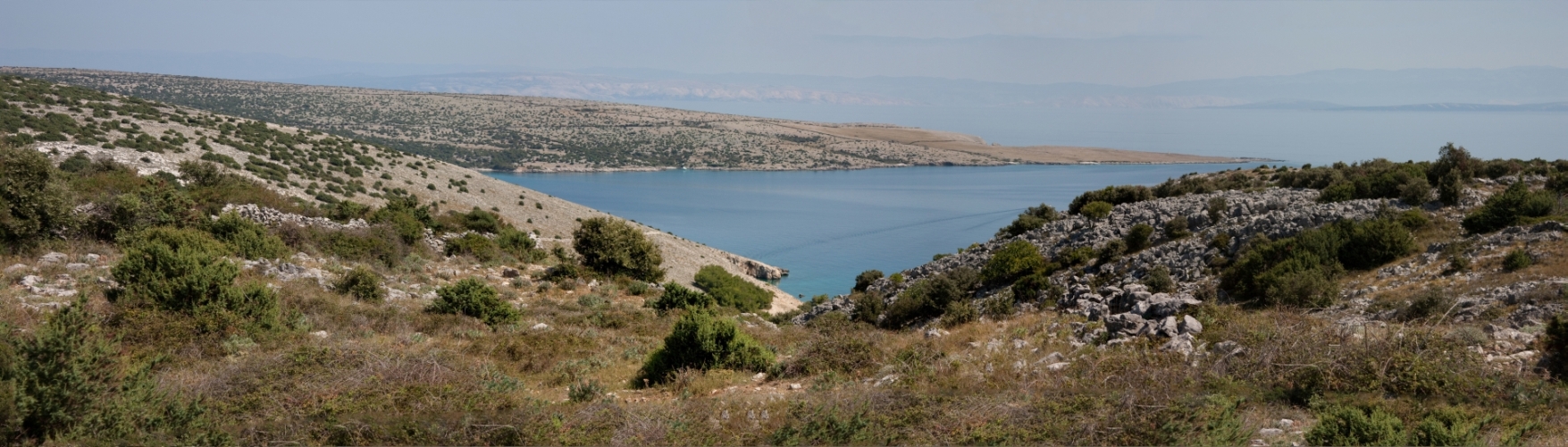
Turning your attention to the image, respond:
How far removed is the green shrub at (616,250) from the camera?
21.1 metres

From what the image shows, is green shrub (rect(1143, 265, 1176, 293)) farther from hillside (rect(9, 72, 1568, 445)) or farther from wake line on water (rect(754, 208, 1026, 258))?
wake line on water (rect(754, 208, 1026, 258))

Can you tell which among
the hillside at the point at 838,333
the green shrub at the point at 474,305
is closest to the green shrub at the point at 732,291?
the hillside at the point at 838,333

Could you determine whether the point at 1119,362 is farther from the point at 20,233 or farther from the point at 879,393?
the point at 20,233

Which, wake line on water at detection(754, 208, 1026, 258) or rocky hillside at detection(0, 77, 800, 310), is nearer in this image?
rocky hillside at detection(0, 77, 800, 310)

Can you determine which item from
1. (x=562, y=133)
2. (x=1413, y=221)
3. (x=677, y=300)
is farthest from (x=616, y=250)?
(x=562, y=133)

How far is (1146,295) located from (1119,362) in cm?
442

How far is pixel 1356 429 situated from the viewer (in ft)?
18.5

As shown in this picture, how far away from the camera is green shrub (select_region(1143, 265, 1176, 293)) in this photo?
42.6 ft

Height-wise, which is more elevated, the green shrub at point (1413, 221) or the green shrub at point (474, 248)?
the green shrub at point (1413, 221)

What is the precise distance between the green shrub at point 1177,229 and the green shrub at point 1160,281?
341 cm

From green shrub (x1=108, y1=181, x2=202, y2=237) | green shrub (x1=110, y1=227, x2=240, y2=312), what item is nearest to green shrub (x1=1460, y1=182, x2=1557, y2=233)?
green shrub (x1=110, y1=227, x2=240, y2=312)

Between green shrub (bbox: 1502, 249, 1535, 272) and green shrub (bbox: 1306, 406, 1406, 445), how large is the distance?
23.5 feet

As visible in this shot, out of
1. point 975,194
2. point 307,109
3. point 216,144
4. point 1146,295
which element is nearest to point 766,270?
point 216,144

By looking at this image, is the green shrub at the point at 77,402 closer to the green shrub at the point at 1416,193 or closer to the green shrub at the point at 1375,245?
the green shrub at the point at 1375,245
